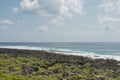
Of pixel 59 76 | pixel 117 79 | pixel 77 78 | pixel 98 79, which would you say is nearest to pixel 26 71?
pixel 59 76

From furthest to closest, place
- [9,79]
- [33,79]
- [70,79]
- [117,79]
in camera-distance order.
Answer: [117,79], [70,79], [33,79], [9,79]

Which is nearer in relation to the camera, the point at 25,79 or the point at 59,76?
the point at 25,79

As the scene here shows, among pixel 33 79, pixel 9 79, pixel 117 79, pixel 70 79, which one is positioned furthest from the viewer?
pixel 117 79

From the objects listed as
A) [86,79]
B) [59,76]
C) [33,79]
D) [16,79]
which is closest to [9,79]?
[16,79]

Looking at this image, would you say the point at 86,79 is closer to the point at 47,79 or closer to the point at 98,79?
the point at 98,79

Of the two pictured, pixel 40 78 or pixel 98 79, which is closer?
pixel 40 78

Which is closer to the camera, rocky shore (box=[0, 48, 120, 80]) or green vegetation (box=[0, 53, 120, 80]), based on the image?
green vegetation (box=[0, 53, 120, 80])

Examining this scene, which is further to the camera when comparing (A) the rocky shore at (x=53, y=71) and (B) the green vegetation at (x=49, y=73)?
(A) the rocky shore at (x=53, y=71)

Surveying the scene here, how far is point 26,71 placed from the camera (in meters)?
18.9

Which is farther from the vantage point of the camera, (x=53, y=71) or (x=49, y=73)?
(x=53, y=71)

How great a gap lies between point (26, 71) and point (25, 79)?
173 inches

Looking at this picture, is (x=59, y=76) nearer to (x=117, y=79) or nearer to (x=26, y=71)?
(x=26, y=71)

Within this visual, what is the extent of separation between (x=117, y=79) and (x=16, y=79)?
8.23 m

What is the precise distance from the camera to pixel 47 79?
52.3 feet
